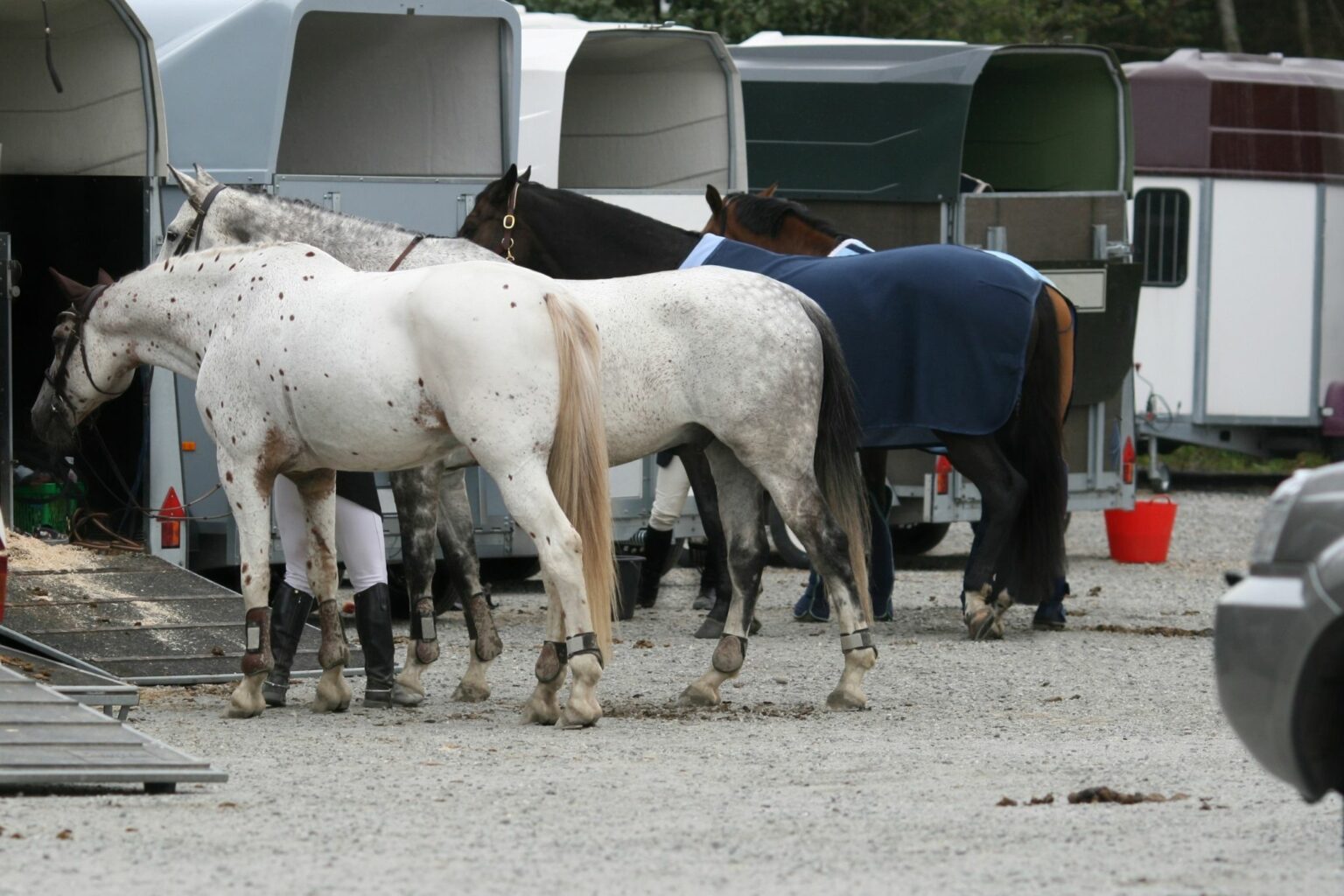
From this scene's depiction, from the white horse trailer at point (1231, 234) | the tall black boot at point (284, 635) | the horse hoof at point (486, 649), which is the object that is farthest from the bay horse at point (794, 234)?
the white horse trailer at point (1231, 234)

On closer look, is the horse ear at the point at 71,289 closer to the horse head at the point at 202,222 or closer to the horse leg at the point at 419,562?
the horse head at the point at 202,222

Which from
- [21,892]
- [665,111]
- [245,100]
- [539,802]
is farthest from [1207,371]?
[21,892]

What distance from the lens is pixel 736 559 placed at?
303 inches

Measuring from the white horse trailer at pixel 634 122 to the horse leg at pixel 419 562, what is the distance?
3.42 meters

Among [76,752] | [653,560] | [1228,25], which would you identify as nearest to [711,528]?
[653,560]

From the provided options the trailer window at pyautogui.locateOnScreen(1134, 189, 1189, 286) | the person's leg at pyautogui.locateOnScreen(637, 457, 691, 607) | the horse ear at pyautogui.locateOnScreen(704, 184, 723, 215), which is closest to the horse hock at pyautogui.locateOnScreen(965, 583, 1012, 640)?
the person's leg at pyautogui.locateOnScreen(637, 457, 691, 607)

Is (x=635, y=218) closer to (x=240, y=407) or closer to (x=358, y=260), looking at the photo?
(x=358, y=260)

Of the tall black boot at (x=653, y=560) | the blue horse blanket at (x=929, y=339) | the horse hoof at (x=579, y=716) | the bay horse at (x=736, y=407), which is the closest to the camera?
the horse hoof at (x=579, y=716)

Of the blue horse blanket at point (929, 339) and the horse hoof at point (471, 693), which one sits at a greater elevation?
the blue horse blanket at point (929, 339)

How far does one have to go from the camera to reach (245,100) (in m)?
9.52

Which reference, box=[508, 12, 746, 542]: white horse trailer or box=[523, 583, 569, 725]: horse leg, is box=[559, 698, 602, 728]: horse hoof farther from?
box=[508, 12, 746, 542]: white horse trailer

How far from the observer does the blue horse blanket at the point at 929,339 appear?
9.52 meters

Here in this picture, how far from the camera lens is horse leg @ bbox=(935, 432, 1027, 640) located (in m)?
9.80

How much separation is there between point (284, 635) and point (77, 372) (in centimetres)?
123
